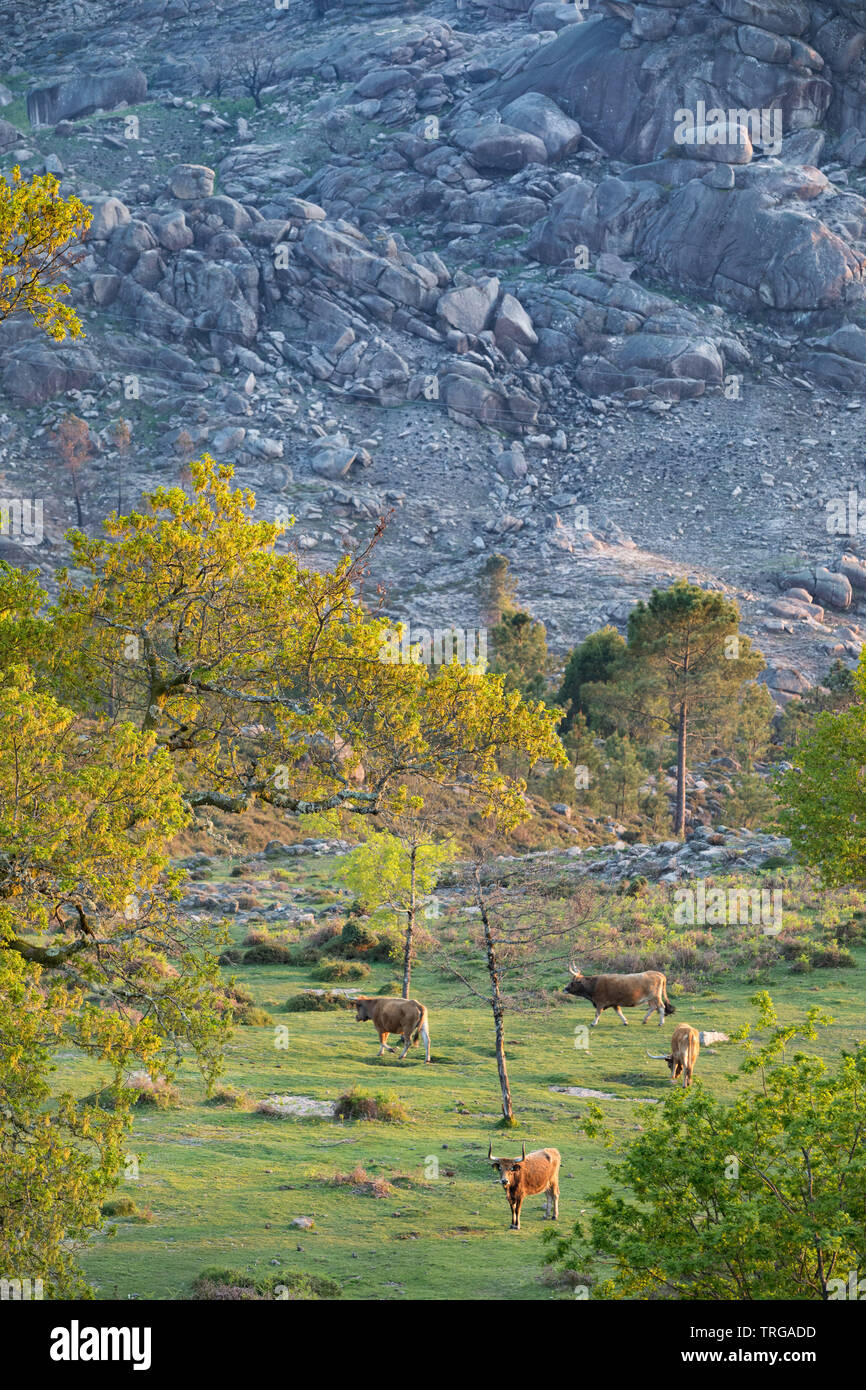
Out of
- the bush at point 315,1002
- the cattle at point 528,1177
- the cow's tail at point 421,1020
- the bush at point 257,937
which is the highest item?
the cattle at point 528,1177

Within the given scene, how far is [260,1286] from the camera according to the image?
13.7m

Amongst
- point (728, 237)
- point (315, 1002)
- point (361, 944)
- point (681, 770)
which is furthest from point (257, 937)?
point (728, 237)

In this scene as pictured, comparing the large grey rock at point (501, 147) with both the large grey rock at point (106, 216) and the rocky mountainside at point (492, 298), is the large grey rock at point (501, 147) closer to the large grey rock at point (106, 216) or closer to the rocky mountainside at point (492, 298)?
the rocky mountainside at point (492, 298)

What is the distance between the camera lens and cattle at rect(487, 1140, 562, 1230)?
16406mm

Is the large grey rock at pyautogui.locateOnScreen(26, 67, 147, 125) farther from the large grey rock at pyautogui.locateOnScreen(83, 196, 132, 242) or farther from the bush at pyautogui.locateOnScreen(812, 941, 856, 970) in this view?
the bush at pyautogui.locateOnScreen(812, 941, 856, 970)

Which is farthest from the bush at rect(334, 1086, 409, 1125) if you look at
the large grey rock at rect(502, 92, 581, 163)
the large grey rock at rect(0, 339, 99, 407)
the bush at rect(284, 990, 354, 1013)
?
the large grey rock at rect(502, 92, 581, 163)

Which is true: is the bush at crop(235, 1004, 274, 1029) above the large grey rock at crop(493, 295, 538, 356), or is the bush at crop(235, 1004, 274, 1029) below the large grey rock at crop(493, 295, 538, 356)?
below

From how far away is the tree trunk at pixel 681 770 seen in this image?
55875 mm

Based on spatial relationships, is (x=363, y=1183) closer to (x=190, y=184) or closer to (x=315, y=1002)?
(x=315, y=1002)

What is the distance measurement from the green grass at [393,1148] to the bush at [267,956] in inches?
194

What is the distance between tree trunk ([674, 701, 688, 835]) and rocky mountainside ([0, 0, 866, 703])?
23.3 meters

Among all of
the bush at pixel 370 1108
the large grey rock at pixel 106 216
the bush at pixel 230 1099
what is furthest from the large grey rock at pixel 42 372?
the bush at pixel 370 1108

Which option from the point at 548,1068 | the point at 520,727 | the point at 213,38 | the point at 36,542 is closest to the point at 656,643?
the point at 548,1068
